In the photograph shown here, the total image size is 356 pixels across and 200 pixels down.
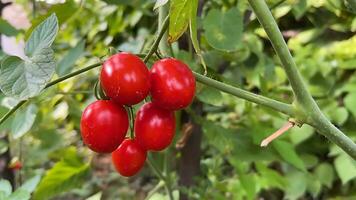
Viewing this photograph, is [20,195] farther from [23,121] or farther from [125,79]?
[125,79]

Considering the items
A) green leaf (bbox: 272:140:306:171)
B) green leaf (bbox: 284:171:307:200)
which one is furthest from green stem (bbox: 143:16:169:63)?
green leaf (bbox: 284:171:307:200)

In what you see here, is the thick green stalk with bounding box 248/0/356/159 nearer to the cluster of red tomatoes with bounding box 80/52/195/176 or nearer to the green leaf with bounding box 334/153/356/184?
the cluster of red tomatoes with bounding box 80/52/195/176

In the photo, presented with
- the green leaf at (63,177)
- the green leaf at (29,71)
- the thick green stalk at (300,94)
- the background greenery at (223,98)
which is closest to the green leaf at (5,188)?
the background greenery at (223,98)

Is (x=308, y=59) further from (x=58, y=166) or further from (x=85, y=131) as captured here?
(x=85, y=131)

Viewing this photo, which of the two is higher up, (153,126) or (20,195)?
(153,126)

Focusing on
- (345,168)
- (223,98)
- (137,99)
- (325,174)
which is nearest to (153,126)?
(137,99)

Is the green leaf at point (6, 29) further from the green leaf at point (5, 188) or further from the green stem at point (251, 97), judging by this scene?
the green stem at point (251, 97)
